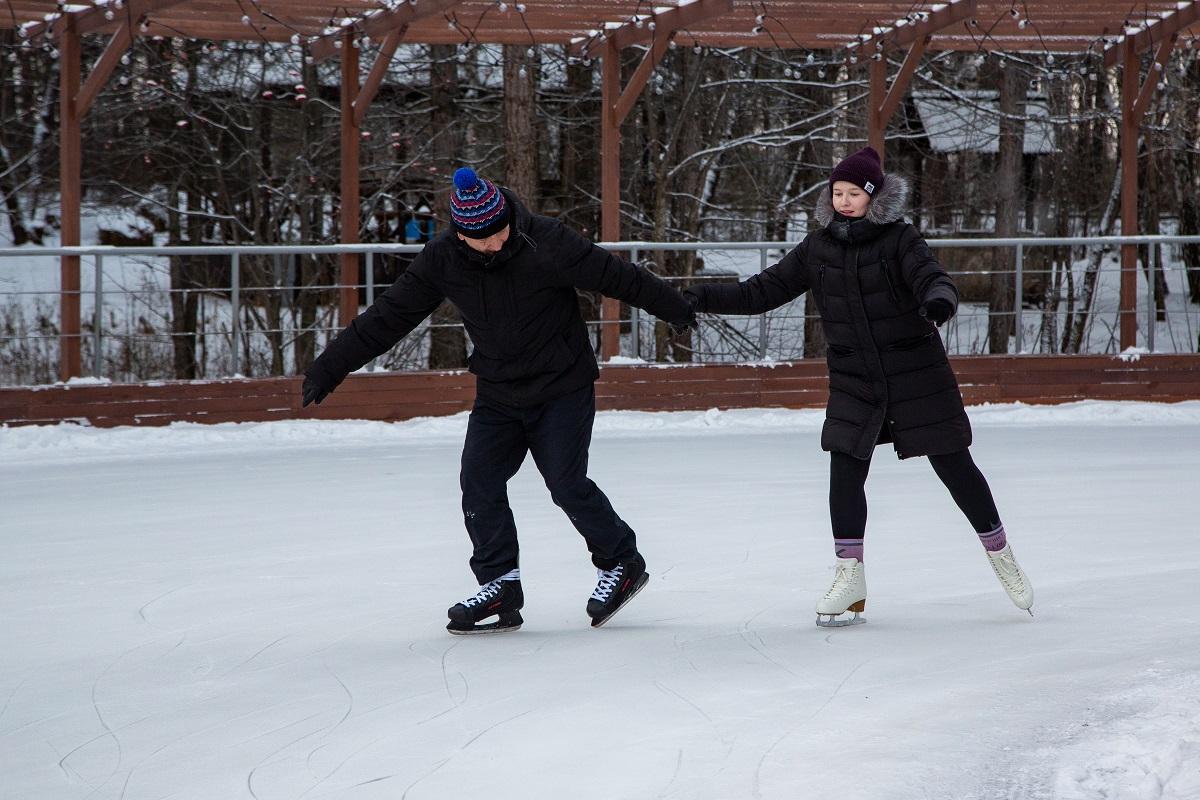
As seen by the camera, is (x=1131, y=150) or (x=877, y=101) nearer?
(x=877, y=101)

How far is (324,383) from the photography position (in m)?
4.38

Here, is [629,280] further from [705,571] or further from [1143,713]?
[1143,713]

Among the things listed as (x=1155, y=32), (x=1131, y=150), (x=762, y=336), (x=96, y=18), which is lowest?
(x=762, y=336)

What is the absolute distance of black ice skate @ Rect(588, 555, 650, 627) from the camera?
14.3 feet

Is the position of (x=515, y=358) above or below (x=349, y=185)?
below

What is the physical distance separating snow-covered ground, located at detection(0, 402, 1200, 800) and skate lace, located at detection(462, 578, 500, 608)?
11 centimetres

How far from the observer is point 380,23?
10336 millimetres

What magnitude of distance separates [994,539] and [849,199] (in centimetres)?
107

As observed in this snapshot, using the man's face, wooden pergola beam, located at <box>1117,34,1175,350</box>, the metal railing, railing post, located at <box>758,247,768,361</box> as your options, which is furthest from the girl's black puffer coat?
wooden pergola beam, located at <box>1117,34,1175,350</box>

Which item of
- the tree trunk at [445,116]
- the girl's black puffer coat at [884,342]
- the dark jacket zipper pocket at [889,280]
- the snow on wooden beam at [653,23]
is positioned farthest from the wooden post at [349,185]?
the dark jacket zipper pocket at [889,280]

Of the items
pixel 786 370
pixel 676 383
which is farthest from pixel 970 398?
pixel 676 383

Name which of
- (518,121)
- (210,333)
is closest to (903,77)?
(518,121)

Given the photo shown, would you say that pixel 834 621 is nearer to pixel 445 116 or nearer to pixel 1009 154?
pixel 445 116

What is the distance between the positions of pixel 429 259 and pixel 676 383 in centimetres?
603
